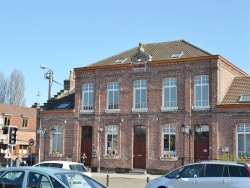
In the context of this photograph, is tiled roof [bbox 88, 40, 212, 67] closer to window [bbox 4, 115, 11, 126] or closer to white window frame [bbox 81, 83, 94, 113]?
white window frame [bbox 81, 83, 94, 113]

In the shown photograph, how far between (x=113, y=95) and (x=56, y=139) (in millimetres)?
7233

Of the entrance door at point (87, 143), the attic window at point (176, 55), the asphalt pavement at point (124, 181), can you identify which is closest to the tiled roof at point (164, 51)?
the attic window at point (176, 55)

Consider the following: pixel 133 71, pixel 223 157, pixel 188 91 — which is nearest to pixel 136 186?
pixel 223 157

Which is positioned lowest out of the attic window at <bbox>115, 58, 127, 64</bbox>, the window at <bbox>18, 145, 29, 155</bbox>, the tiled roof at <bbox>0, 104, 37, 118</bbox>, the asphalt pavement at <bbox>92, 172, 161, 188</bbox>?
the asphalt pavement at <bbox>92, 172, 161, 188</bbox>

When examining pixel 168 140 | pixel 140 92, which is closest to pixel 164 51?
pixel 140 92

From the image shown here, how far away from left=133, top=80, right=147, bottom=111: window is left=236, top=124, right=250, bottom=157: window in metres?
7.97

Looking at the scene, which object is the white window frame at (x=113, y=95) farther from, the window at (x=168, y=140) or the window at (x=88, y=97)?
the window at (x=168, y=140)

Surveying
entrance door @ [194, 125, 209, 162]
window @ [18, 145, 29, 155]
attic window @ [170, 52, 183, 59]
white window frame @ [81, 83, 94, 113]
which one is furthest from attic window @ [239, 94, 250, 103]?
window @ [18, 145, 29, 155]

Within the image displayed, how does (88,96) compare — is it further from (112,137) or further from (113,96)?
(112,137)

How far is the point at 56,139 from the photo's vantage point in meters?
39.5

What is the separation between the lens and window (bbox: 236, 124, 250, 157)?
102 feet

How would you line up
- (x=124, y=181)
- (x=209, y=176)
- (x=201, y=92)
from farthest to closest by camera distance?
(x=201, y=92)
(x=124, y=181)
(x=209, y=176)

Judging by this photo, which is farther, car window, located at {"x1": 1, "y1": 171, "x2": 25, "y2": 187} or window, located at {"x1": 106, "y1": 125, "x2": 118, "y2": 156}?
window, located at {"x1": 106, "y1": 125, "x2": 118, "y2": 156}

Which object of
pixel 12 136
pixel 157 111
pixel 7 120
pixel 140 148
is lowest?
pixel 140 148
